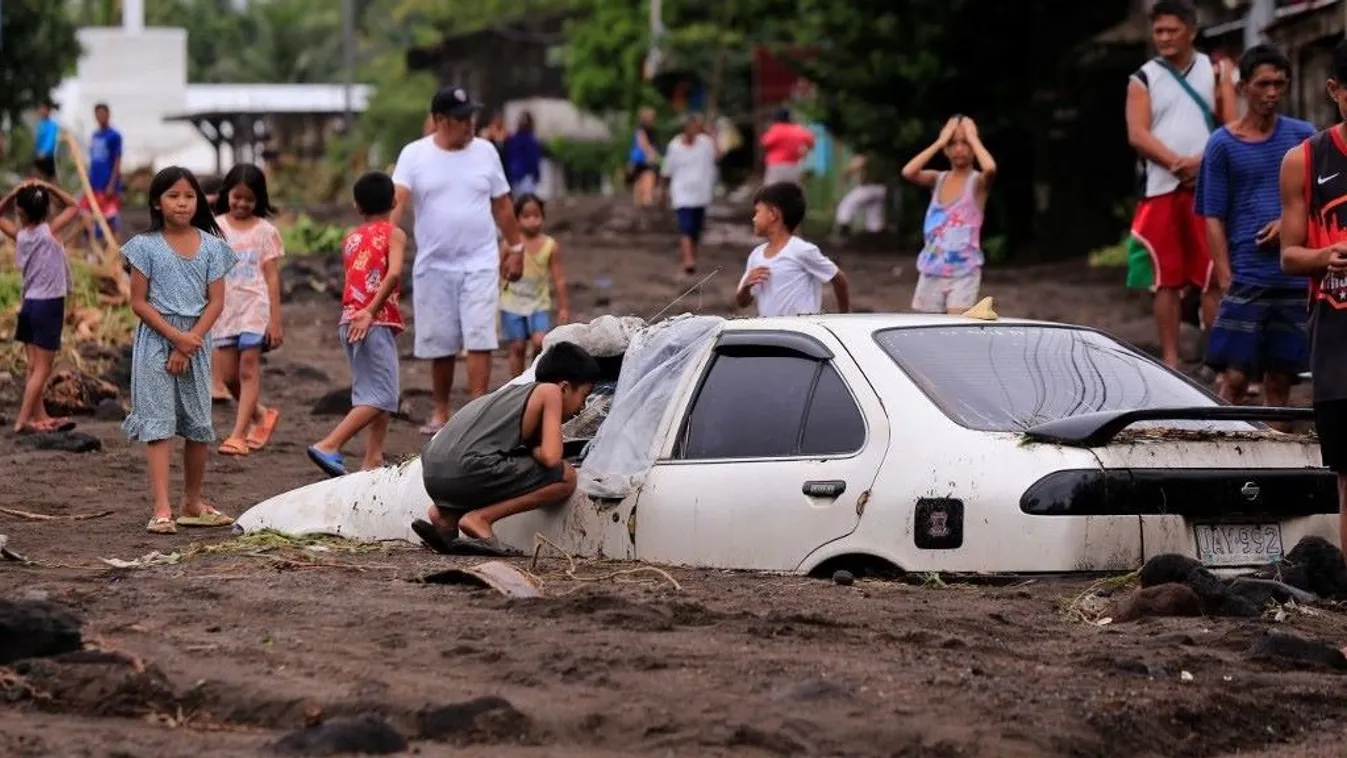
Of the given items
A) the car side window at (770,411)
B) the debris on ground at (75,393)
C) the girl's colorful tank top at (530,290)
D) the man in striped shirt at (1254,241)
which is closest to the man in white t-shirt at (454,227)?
the girl's colorful tank top at (530,290)

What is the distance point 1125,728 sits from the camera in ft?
19.5

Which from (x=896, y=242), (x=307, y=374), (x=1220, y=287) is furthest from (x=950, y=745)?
(x=896, y=242)

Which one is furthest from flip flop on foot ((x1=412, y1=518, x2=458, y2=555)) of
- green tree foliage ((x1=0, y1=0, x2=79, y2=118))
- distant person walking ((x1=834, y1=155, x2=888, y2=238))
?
green tree foliage ((x1=0, y1=0, x2=79, y2=118))

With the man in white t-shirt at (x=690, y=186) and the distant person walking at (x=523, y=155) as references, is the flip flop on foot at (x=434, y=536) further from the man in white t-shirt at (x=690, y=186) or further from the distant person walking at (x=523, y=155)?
the distant person walking at (x=523, y=155)

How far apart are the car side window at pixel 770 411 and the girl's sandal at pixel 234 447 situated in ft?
16.1

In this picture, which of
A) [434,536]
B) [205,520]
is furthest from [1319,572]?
[205,520]

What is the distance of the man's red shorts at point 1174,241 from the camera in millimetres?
12320

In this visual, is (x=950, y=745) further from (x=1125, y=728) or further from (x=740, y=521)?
(x=740, y=521)

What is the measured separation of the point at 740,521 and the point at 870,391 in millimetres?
634

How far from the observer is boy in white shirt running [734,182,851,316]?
37.1 ft

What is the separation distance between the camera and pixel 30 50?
147 feet

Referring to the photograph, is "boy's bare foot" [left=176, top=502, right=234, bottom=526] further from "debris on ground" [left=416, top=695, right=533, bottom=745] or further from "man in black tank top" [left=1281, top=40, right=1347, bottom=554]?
"man in black tank top" [left=1281, top=40, right=1347, bottom=554]

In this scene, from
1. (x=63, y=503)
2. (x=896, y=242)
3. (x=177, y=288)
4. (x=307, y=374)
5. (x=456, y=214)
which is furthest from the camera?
(x=896, y=242)

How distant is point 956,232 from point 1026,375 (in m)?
4.49
